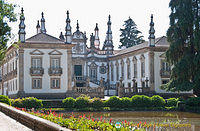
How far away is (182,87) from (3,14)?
1610 cm

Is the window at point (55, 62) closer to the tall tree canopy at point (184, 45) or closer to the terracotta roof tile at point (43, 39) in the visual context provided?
the terracotta roof tile at point (43, 39)

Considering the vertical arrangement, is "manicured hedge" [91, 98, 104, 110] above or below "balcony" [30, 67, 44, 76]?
below

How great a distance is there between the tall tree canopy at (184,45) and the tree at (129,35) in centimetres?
3873

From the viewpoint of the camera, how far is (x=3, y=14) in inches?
862

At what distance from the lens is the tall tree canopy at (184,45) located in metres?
29.4

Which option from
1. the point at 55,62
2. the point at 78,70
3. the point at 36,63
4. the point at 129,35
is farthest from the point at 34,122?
the point at 129,35

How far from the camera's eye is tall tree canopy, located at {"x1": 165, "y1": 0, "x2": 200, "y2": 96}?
29.4 m

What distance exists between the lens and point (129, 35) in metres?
72.4

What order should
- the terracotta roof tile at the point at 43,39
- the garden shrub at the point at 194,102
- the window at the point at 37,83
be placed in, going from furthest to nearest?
the terracotta roof tile at the point at 43,39, the window at the point at 37,83, the garden shrub at the point at 194,102

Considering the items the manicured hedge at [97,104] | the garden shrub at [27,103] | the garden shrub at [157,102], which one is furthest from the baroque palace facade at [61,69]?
the garden shrub at [27,103]

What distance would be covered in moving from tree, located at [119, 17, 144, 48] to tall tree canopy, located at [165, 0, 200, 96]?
127 ft

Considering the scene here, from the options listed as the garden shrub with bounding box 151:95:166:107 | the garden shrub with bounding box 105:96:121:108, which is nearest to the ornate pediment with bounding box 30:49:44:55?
the garden shrub with bounding box 105:96:121:108

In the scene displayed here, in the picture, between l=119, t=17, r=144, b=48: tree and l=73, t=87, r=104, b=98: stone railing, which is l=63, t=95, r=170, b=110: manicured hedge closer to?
l=73, t=87, r=104, b=98: stone railing

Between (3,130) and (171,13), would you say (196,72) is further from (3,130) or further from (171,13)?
(3,130)
